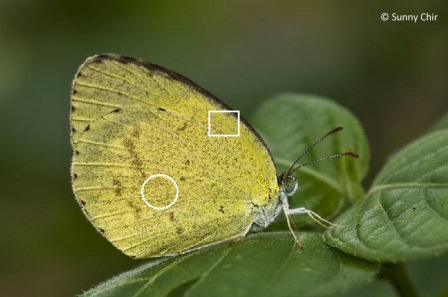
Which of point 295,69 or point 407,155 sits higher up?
point 295,69

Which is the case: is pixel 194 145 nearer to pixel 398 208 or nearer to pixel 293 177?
pixel 293 177

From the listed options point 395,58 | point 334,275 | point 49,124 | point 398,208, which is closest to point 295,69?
point 395,58

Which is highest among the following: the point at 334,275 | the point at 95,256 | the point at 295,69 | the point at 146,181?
the point at 295,69

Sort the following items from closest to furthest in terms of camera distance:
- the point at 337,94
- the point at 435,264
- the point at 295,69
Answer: the point at 435,264
the point at 337,94
the point at 295,69

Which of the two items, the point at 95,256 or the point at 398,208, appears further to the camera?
the point at 95,256

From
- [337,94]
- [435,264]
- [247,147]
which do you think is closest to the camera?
[247,147]
